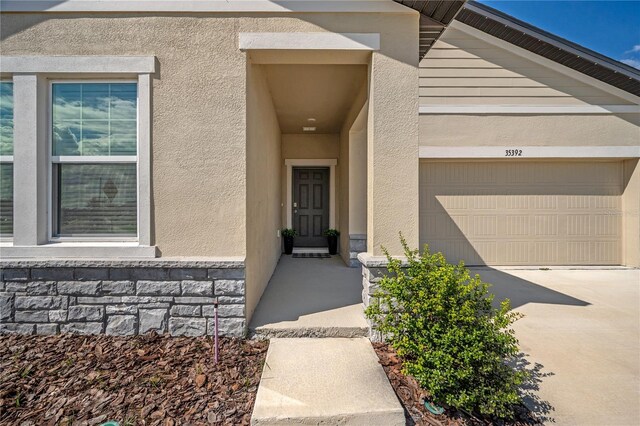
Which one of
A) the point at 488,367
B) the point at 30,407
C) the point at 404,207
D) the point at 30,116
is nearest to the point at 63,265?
the point at 30,407

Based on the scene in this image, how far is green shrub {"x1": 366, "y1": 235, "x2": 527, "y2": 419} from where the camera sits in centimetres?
188

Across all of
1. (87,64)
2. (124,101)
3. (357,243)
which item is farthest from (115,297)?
(357,243)

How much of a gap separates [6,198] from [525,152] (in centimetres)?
747

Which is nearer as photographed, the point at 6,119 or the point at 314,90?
the point at 6,119

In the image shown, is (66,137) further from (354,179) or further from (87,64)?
(354,179)

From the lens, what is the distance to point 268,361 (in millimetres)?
2332

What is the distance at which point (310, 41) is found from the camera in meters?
2.76

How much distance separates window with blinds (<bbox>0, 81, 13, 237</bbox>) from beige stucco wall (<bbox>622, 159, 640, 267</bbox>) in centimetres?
931

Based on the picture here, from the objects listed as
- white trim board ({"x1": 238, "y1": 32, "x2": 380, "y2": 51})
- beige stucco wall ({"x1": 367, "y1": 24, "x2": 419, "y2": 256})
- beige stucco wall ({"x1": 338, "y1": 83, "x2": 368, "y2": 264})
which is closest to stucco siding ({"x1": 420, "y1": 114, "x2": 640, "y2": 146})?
beige stucco wall ({"x1": 338, "y1": 83, "x2": 368, "y2": 264})

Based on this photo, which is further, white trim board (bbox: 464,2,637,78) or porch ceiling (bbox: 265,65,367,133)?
white trim board (bbox: 464,2,637,78)

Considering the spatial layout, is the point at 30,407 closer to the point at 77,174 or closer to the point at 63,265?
the point at 63,265

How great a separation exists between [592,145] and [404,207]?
5191mm

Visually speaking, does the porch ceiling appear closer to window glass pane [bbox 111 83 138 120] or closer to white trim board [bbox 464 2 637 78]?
window glass pane [bbox 111 83 138 120]

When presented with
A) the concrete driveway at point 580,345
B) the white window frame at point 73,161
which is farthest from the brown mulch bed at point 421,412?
the white window frame at point 73,161
